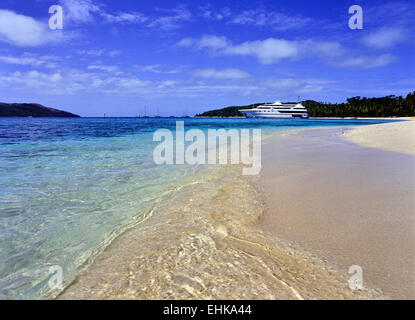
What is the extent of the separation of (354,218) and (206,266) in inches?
87.7

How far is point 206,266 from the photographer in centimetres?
223

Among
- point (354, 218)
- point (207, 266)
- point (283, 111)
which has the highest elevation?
point (283, 111)

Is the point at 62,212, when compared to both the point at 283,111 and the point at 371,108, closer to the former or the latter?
the point at 283,111

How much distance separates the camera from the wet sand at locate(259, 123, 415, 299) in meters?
2.12

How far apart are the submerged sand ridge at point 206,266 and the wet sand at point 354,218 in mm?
244

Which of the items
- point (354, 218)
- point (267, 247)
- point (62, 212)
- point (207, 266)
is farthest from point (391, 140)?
point (62, 212)

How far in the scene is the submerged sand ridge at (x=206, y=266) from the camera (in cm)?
187

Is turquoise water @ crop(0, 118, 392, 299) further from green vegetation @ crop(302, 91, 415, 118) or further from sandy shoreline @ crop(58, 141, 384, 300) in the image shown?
green vegetation @ crop(302, 91, 415, 118)

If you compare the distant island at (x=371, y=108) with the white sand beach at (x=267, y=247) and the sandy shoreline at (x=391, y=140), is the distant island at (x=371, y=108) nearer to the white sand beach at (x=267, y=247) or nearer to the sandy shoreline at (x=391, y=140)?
the sandy shoreline at (x=391, y=140)

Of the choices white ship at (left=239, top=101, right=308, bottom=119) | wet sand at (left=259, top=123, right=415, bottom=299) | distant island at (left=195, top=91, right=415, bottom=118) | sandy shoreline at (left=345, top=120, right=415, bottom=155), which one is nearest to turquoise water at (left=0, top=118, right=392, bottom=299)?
→ wet sand at (left=259, top=123, right=415, bottom=299)

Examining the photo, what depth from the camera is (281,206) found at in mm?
3746

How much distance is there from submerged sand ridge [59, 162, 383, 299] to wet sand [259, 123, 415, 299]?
244 millimetres

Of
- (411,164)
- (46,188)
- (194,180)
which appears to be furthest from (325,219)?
(46,188)
